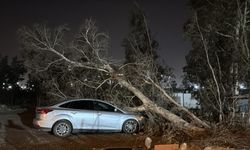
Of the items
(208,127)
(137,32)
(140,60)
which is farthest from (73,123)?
(137,32)

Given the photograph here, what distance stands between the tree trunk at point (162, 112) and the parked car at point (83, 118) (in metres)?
1.21

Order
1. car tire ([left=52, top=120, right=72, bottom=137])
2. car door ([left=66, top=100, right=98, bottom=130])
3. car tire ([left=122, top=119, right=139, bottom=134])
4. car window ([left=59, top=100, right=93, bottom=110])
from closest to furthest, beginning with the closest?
car tire ([left=52, top=120, right=72, bottom=137]) → car door ([left=66, top=100, right=98, bottom=130]) → car window ([left=59, top=100, right=93, bottom=110]) → car tire ([left=122, top=119, right=139, bottom=134])

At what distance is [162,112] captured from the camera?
14.5m

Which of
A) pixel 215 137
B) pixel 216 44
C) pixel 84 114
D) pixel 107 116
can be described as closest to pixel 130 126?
pixel 107 116

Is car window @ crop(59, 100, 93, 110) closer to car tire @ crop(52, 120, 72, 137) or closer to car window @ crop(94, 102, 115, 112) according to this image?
car window @ crop(94, 102, 115, 112)

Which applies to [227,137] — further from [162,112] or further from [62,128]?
[62,128]

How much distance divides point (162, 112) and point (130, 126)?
1961 mm

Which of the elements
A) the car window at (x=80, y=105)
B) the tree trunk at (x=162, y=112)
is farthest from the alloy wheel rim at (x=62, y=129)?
the tree trunk at (x=162, y=112)

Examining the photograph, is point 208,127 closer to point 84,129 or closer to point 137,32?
point 84,129

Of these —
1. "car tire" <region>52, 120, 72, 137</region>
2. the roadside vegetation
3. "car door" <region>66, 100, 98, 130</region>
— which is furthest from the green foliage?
"car tire" <region>52, 120, 72, 137</region>

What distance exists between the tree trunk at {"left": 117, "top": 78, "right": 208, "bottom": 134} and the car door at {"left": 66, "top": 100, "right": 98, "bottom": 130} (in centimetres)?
154

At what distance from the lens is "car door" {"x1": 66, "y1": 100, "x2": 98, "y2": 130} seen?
15.3m

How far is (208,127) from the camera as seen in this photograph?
13.3 meters

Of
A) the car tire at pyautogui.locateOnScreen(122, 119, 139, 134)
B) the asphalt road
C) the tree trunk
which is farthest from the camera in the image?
the car tire at pyautogui.locateOnScreen(122, 119, 139, 134)
